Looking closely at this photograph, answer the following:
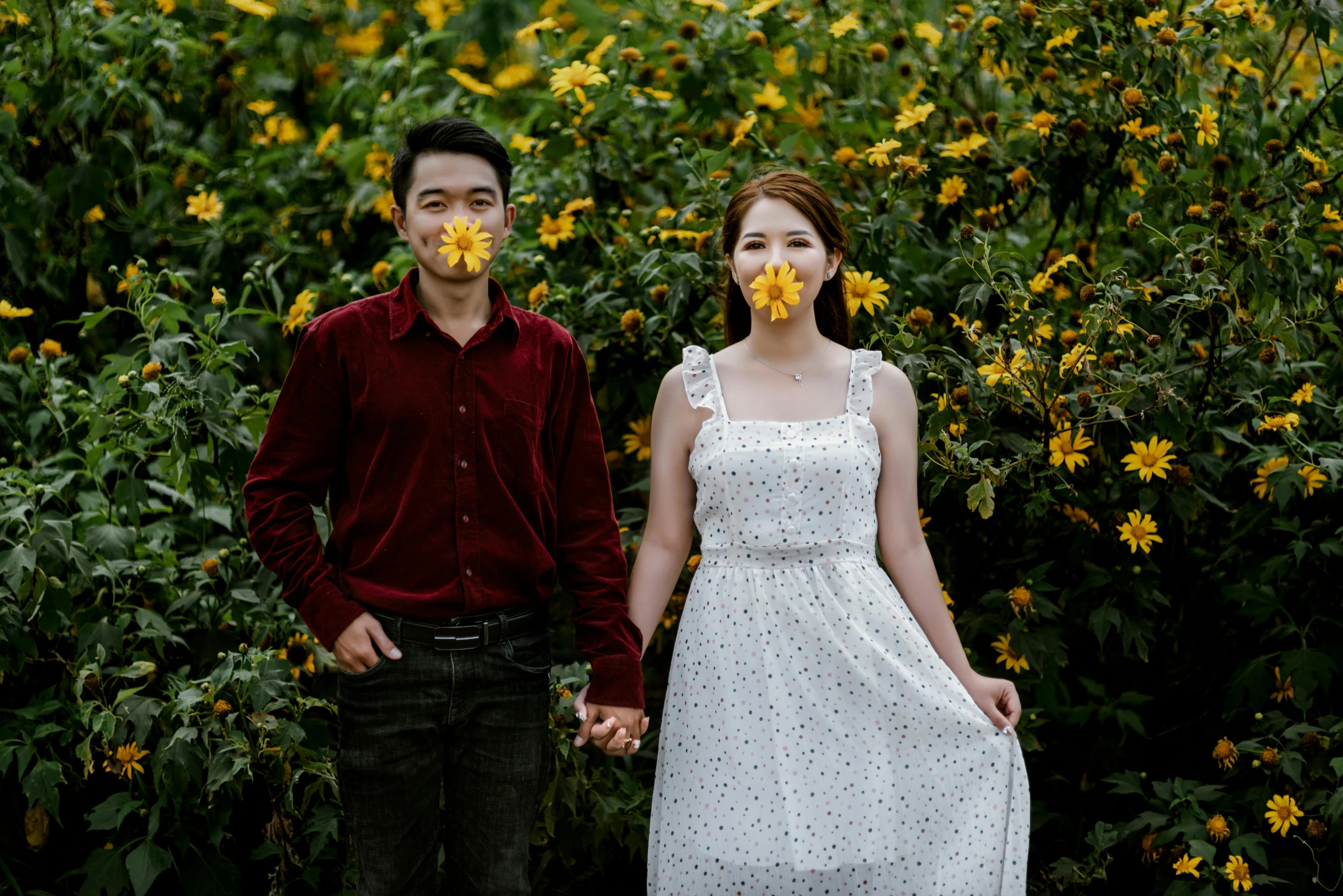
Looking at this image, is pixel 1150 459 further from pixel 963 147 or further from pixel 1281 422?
pixel 963 147

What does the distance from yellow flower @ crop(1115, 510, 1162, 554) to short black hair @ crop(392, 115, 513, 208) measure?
1313 millimetres

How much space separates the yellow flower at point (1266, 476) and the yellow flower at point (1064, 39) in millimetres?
942

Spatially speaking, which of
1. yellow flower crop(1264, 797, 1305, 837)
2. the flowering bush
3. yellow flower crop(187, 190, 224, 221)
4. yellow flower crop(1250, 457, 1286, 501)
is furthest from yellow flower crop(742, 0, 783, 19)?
yellow flower crop(1264, 797, 1305, 837)

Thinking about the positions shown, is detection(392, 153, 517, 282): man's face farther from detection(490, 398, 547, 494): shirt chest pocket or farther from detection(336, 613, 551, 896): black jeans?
detection(336, 613, 551, 896): black jeans

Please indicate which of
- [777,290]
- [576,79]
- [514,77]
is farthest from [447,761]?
[514,77]

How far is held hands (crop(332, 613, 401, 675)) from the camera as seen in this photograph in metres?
1.78

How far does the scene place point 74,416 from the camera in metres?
2.69

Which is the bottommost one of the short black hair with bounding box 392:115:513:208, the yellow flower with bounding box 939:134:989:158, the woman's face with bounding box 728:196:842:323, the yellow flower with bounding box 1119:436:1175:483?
the yellow flower with bounding box 1119:436:1175:483

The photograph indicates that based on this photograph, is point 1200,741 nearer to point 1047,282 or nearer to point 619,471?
point 1047,282

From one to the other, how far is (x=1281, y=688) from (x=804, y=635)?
117 cm

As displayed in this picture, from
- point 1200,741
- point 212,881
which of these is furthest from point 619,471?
point 1200,741

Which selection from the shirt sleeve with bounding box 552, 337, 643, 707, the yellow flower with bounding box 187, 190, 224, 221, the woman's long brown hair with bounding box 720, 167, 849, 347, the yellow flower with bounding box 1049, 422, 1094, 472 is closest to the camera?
the shirt sleeve with bounding box 552, 337, 643, 707

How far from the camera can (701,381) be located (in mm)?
2039

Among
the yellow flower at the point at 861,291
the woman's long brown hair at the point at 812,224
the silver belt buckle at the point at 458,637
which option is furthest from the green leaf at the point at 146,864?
the yellow flower at the point at 861,291
